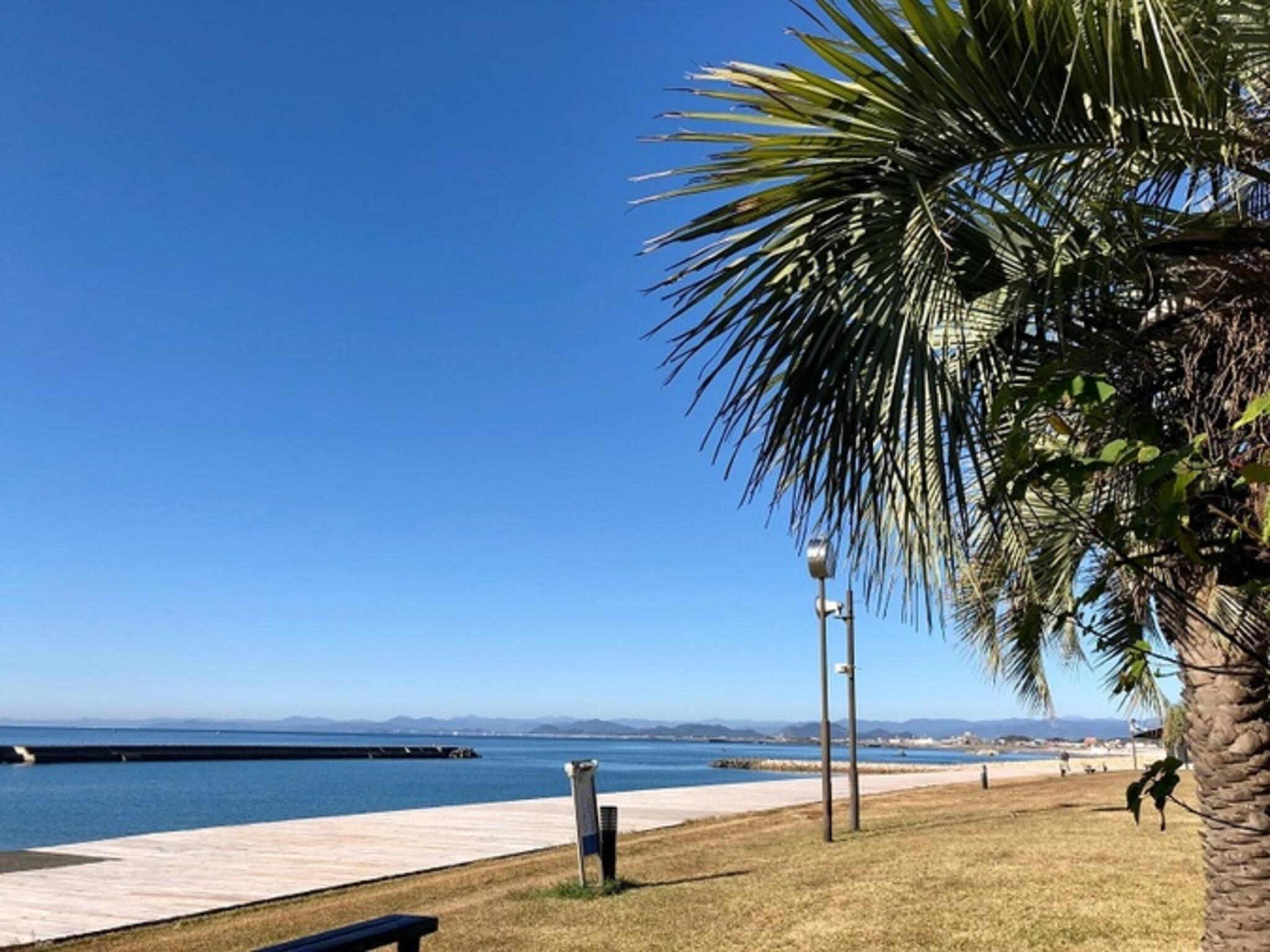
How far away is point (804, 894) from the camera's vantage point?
8664 millimetres

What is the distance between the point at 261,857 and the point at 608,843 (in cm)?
576

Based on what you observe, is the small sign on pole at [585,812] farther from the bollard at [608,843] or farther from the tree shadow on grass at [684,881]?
the tree shadow on grass at [684,881]

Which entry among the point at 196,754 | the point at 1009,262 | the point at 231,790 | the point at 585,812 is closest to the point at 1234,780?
the point at 1009,262

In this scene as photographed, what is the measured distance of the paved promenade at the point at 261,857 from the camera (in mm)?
9570

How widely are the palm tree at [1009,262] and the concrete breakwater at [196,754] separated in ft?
350

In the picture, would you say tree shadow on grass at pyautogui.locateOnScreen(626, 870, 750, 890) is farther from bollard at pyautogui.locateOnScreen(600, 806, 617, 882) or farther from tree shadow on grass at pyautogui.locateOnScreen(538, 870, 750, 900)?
bollard at pyautogui.locateOnScreen(600, 806, 617, 882)

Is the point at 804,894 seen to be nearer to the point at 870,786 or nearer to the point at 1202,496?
the point at 1202,496

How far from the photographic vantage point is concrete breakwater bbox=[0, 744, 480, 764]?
312ft

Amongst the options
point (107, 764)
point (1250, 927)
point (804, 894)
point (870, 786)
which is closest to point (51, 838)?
point (870, 786)

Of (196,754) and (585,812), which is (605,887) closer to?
(585,812)

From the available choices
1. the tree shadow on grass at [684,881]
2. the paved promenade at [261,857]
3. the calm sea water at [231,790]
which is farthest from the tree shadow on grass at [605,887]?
the calm sea water at [231,790]

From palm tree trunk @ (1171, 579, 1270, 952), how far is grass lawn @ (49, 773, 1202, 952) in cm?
185

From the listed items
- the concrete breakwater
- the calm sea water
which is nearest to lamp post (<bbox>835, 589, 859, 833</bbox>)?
the calm sea water

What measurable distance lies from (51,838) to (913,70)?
1174 inches
